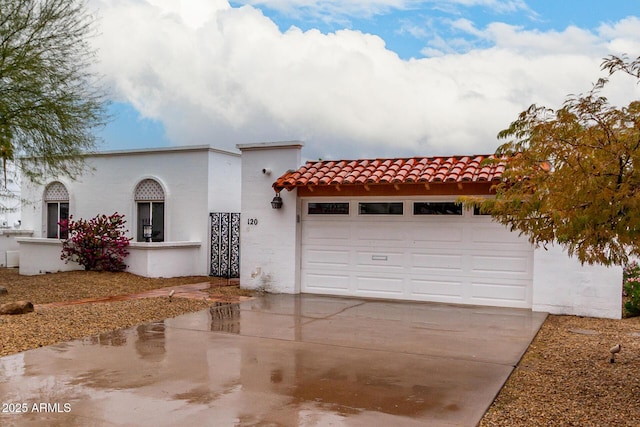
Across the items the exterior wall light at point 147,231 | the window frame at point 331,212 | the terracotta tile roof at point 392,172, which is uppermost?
the terracotta tile roof at point 392,172

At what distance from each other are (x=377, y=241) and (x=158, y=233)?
772 cm

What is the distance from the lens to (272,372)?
651cm

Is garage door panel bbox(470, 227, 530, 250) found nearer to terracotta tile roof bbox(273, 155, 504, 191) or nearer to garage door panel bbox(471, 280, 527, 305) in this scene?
garage door panel bbox(471, 280, 527, 305)

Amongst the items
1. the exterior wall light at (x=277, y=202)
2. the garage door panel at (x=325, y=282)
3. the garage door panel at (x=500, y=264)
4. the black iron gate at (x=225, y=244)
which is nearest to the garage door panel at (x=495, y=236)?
the garage door panel at (x=500, y=264)

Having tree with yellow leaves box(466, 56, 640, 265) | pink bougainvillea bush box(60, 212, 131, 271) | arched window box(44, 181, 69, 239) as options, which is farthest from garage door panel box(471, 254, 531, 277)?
arched window box(44, 181, 69, 239)

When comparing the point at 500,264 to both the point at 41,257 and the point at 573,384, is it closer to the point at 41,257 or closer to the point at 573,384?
the point at 573,384

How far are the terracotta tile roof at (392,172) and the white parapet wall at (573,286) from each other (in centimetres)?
206

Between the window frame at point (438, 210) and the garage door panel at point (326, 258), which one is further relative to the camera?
the garage door panel at point (326, 258)

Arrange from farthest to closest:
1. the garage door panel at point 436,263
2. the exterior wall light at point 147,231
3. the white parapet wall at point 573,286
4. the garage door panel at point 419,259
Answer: the exterior wall light at point 147,231
the garage door panel at point 436,263
the garage door panel at point 419,259
the white parapet wall at point 573,286

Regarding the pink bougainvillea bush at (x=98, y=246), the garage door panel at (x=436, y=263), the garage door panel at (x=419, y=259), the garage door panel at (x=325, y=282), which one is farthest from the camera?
the pink bougainvillea bush at (x=98, y=246)

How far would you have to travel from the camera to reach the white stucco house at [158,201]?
51.8 feet

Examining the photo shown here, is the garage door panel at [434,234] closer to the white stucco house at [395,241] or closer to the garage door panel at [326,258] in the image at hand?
the white stucco house at [395,241]

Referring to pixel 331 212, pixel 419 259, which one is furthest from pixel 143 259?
pixel 419 259

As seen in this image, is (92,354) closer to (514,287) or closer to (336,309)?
(336,309)
